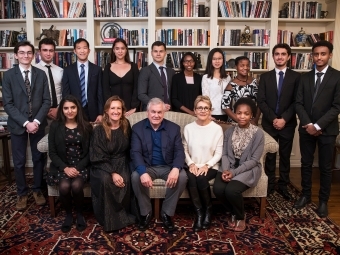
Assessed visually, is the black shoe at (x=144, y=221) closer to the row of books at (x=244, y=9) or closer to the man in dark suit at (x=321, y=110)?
the man in dark suit at (x=321, y=110)

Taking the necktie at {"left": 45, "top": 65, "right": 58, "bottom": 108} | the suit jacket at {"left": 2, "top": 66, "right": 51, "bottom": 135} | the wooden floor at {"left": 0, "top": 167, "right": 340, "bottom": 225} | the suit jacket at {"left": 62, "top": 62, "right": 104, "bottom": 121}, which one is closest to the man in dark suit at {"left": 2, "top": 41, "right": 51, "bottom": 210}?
the suit jacket at {"left": 2, "top": 66, "right": 51, "bottom": 135}

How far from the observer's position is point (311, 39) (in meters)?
4.53

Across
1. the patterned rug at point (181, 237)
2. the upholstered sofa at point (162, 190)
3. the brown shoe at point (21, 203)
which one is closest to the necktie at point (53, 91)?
the upholstered sofa at point (162, 190)

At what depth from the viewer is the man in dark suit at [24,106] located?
3.16 meters

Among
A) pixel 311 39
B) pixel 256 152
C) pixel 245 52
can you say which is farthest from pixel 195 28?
pixel 256 152

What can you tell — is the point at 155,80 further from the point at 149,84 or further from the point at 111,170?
the point at 111,170

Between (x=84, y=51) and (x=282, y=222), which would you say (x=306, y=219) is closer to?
(x=282, y=222)

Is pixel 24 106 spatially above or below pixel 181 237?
above

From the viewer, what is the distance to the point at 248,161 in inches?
116

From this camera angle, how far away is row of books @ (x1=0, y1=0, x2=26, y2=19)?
4383 mm

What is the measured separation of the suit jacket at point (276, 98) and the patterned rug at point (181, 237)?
0.84 metres

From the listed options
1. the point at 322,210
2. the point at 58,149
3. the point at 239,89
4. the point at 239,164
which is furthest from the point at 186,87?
the point at 322,210

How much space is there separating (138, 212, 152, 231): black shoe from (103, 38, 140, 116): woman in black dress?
3.79 feet

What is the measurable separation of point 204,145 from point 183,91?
2.91ft
